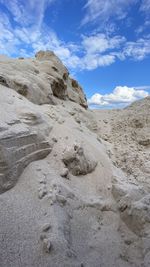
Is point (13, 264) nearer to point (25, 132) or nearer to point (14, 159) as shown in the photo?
point (14, 159)

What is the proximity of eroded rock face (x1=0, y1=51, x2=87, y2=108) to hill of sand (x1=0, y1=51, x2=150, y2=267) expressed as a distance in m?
0.58

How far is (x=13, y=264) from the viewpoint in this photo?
9.27ft

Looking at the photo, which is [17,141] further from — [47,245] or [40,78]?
[40,78]

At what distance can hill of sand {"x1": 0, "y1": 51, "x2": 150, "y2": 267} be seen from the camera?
3.17m

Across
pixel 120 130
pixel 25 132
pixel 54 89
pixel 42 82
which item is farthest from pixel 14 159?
pixel 120 130

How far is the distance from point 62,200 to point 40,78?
5.71 m

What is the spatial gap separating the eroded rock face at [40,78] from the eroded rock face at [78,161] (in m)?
2.66

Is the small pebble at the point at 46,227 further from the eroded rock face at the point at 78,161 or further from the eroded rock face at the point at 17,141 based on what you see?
the eroded rock face at the point at 78,161

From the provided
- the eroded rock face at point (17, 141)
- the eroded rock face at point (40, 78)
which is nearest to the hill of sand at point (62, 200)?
the eroded rock face at point (17, 141)

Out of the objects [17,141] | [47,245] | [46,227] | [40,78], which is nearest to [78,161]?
[17,141]

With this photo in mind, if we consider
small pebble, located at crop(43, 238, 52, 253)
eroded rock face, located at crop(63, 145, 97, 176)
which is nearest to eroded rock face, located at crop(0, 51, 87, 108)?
eroded rock face, located at crop(63, 145, 97, 176)

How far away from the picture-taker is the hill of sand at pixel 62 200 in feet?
10.4

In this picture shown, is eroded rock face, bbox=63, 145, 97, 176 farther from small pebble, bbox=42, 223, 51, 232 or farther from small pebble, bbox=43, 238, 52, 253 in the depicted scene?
small pebble, bbox=43, 238, 52, 253

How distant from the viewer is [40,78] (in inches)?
343
